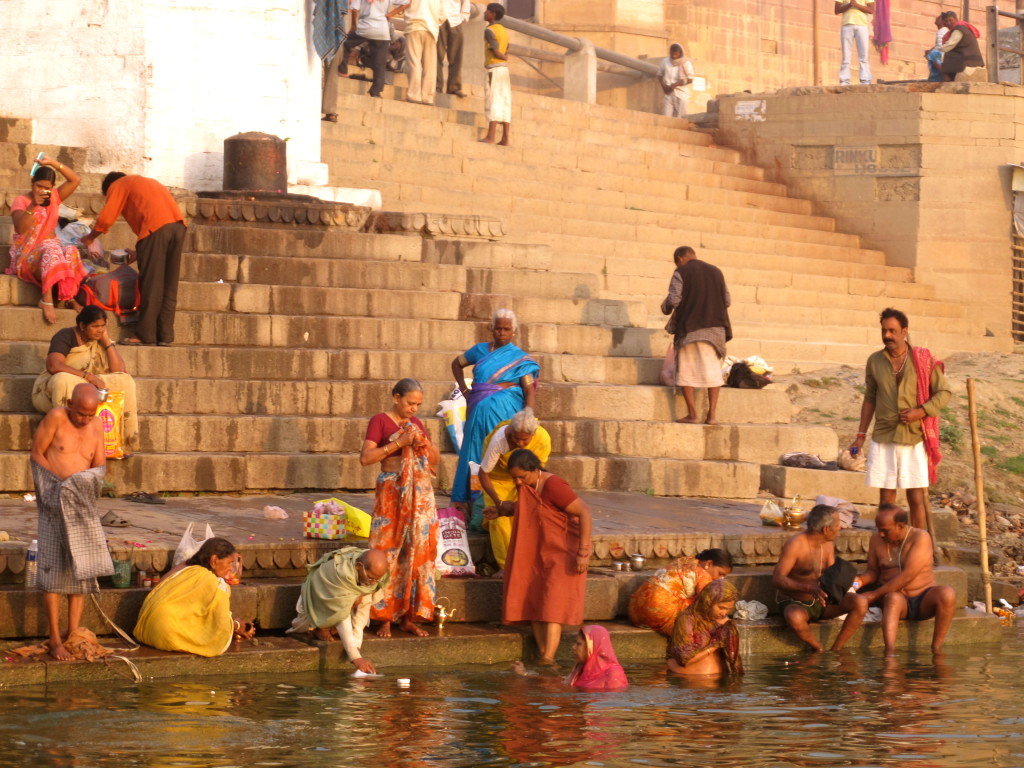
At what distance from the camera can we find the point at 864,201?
66.3 feet

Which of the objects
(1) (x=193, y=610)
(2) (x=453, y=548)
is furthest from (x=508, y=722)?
(2) (x=453, y=548)

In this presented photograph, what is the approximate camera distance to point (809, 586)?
9672 millimetres

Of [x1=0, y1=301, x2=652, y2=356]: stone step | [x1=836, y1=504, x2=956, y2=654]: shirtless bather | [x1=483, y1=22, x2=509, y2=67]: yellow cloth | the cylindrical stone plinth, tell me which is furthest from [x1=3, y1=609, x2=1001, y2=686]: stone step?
[x1=483, y1=22, x2=509, y2=67]: yellow cloth

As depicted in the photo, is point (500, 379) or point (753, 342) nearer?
point (500, 379)

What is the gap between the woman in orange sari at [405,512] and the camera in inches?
348

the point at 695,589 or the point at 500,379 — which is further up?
the point at 500,379

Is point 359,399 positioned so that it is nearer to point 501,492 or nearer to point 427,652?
point 501,492

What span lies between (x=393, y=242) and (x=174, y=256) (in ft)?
7.71

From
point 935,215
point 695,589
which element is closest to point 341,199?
point 695,589

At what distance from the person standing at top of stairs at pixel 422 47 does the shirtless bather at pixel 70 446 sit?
10415 mm

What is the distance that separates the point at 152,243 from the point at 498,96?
23.2 feet

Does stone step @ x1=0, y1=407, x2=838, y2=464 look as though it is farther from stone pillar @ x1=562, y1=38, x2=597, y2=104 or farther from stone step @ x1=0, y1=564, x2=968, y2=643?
stone pillar @ x1=562, y1=38, x2=597, y2=104

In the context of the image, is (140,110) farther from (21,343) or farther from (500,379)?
(500,379)

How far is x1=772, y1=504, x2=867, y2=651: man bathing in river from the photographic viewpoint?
9.62 m
